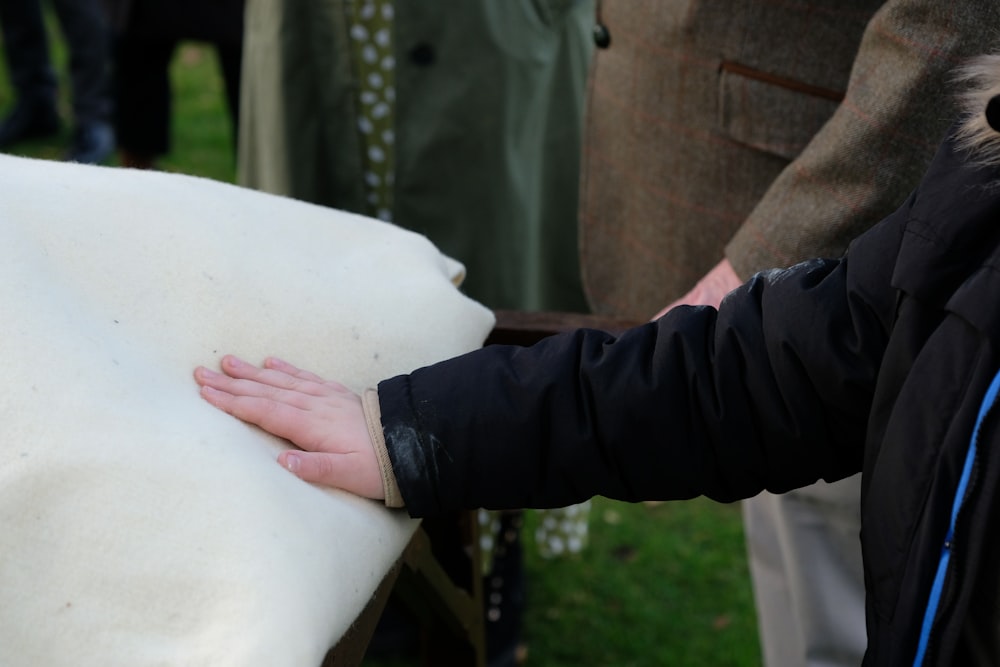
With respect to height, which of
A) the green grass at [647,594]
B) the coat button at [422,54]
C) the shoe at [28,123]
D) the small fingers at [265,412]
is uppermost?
the coat button at [422,54]

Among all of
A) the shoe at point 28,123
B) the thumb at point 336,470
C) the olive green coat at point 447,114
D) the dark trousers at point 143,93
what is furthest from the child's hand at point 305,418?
the shoe at point 28,123

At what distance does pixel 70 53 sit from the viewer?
15.6ft

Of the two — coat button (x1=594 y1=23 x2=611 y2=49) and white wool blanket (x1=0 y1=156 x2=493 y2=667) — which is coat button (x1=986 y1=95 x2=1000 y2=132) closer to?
white wool blanket (x1=0 y1=156 x2=493 y2=667)

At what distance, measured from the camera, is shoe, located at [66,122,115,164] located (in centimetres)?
468

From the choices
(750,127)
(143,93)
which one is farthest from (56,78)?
(750,127)

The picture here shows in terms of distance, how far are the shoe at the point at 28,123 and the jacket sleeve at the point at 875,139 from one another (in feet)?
14.0

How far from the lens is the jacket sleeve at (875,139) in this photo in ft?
4.09

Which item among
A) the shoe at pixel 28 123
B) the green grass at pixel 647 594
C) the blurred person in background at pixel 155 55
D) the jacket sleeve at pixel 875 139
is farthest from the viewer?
the shoe at pixel 28 123

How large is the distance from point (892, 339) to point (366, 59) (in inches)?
54.6

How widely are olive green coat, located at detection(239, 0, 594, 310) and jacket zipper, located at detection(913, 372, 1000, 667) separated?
1437mm

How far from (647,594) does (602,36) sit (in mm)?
1392

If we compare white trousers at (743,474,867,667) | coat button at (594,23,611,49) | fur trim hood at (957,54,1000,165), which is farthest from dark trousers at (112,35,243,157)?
fur trim hood at (957,54,1000,165)

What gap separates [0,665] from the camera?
2.79ft

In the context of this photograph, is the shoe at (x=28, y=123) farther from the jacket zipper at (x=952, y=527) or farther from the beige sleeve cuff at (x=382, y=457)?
the jacket zipper at (x=952, y=527)
